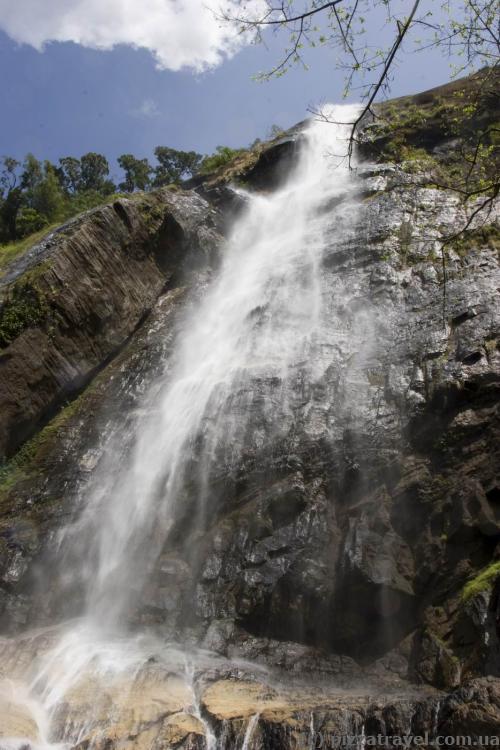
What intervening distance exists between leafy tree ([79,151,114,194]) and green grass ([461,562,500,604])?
43.1m

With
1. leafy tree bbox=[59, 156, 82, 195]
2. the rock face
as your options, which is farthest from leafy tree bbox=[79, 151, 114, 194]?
the rock face

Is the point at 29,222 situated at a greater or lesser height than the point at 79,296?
greater

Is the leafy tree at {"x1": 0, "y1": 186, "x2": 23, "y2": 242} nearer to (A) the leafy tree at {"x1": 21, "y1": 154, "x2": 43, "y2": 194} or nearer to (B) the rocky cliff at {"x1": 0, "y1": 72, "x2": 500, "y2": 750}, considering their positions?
(A) the leafy tree at {"x1": 21, "y1": 154, "x2": 43, "y2": 194}

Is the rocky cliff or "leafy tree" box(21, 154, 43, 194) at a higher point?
"leafy tree" box(21, 154, 43, 194)

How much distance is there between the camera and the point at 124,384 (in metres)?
15.1

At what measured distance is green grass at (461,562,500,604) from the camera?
23.5ft

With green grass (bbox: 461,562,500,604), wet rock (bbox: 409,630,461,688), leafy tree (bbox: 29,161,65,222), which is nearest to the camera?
wet rock (bbox: 409,630,461,688)

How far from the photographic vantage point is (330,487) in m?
9.96

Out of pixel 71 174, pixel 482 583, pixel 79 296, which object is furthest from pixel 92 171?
pixel 482 583

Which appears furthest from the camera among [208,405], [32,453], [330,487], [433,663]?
[32,453]

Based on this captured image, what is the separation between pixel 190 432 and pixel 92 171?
126 feet

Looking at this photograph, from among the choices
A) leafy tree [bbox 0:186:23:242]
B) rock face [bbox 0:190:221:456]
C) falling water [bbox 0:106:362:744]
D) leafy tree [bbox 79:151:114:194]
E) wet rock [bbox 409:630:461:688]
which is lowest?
wet rock [bbox 409:630:461:688]

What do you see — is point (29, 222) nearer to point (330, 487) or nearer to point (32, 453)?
point (32, 453)

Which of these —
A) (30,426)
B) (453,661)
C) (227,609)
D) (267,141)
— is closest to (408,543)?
(453,661)
